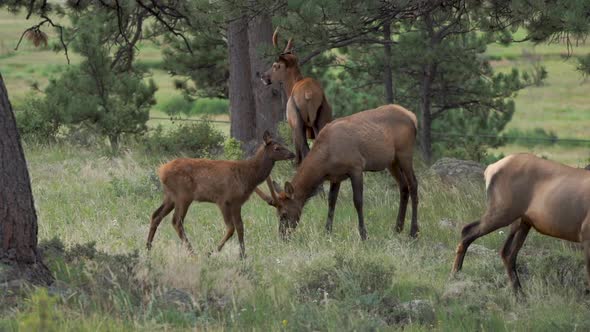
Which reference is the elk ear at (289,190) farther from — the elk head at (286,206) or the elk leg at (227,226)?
the elk leg at (227,226)

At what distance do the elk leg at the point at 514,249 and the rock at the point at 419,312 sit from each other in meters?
1.50

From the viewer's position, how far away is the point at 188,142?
1772cm

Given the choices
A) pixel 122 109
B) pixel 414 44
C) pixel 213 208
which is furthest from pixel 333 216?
pixel 414 44

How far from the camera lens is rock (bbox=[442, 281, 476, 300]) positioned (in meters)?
8.59

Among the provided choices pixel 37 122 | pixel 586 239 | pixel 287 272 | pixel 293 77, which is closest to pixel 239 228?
pixel 287 272

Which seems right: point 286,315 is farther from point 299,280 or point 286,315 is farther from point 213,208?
point 213,208

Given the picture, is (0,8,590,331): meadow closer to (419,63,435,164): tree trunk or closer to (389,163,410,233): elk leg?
(389,163,410,233): elk leg

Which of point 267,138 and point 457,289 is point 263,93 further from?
point 457,289

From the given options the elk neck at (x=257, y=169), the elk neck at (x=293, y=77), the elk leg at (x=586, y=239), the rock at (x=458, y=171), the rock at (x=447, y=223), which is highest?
Answer: the elk neck at (x=293, y=77)

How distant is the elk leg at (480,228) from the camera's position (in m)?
9.20

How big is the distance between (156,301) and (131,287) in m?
0.40

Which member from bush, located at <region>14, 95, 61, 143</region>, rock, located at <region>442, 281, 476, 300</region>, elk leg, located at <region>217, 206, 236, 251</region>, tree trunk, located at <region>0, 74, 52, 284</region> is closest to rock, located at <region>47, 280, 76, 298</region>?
tree trunk, located at <region>0, 74, 52, 284</region>

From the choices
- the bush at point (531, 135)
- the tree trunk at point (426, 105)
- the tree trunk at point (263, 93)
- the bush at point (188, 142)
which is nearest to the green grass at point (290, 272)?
the tree trunk at point (263, 93)

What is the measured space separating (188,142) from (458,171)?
5.43 m
